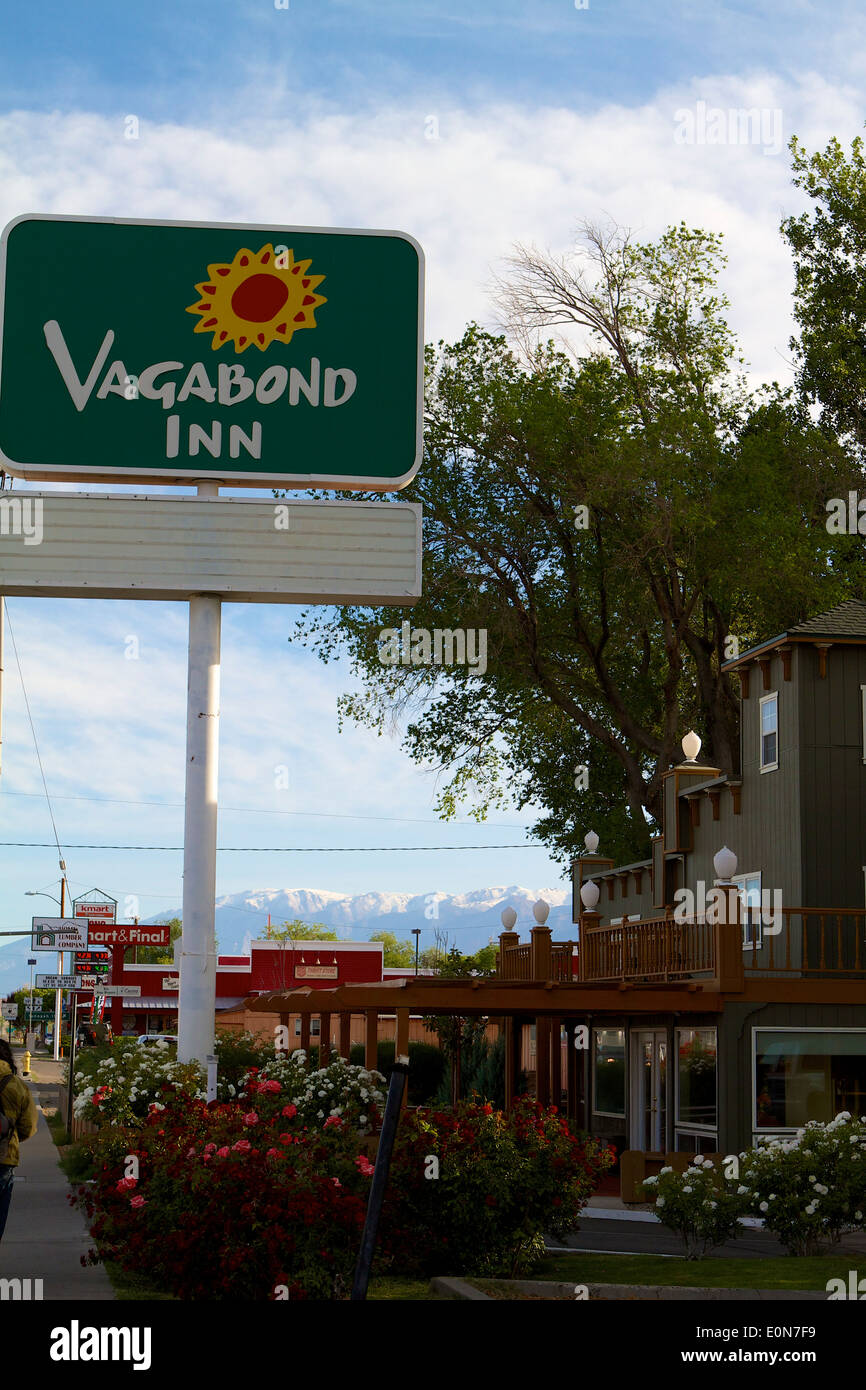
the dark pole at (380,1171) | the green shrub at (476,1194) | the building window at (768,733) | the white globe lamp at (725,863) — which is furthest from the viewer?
the building window at (768,733)

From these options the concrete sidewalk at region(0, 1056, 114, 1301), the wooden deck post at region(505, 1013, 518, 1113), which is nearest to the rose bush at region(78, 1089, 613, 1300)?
the concrete sidewalk at region(0, 1056, 114, 1301)

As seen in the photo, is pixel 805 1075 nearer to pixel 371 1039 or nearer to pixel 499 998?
pixel 499 998

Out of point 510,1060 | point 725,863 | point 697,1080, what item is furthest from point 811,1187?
point 510,1060

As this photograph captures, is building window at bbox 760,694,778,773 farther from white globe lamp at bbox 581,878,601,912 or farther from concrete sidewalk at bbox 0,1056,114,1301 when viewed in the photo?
concrete sidewalk at bbox 0,1056,114,1301

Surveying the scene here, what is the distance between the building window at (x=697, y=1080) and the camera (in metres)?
22.6

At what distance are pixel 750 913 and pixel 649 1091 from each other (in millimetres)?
4147

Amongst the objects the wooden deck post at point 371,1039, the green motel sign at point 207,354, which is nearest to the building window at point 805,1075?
the wooden deck post at point 371,1039

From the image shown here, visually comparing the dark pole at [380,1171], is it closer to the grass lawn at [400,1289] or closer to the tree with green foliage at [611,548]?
the grass lawn at [400,1289]

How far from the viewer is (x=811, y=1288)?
11383 millimetres

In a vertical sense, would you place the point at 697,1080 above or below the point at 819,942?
below

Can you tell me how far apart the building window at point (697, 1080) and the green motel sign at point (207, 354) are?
12485 mm

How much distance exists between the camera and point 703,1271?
13.1 metres

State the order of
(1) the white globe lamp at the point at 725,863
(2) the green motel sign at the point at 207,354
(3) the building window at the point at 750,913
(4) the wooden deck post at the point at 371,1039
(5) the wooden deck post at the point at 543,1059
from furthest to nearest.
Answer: (5) the wooden deck post at the point at 543,1059, (3) the building window at the point at 750,913, (4) the wooden deck post at the point at 371,1039, (1) the white globe lamp at the point at 725,863, (2) the green motel sign at the point at 207,354

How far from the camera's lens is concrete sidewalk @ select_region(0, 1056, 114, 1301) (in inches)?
462
